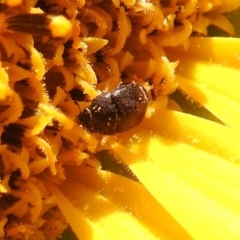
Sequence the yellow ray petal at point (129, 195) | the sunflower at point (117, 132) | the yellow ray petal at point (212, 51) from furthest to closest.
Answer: the yellow ray petal at point (212, 51) → the yellow ray petal at point (129, 195) → the sunflower at point (117, 132)

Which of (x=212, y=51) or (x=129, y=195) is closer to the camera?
(x=129, y=195)

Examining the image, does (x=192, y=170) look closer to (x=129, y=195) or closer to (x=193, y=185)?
(x=193, y=185)

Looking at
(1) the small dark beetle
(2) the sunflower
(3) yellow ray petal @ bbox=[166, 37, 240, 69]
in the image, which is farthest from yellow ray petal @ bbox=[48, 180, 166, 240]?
(3) yellow ray petal @ bbox=[166, 37, 240, 69]

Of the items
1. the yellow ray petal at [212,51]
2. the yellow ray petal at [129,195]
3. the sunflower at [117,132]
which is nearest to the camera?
the sunflower at [117,132]

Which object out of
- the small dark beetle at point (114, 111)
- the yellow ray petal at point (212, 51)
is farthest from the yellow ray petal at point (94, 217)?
the yellow ray petal at point (212, 51)

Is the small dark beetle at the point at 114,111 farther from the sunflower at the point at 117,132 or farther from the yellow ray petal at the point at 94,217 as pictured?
the yellow ray petal at the point at 94,217

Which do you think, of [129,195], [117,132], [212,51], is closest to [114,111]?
[117,132]
